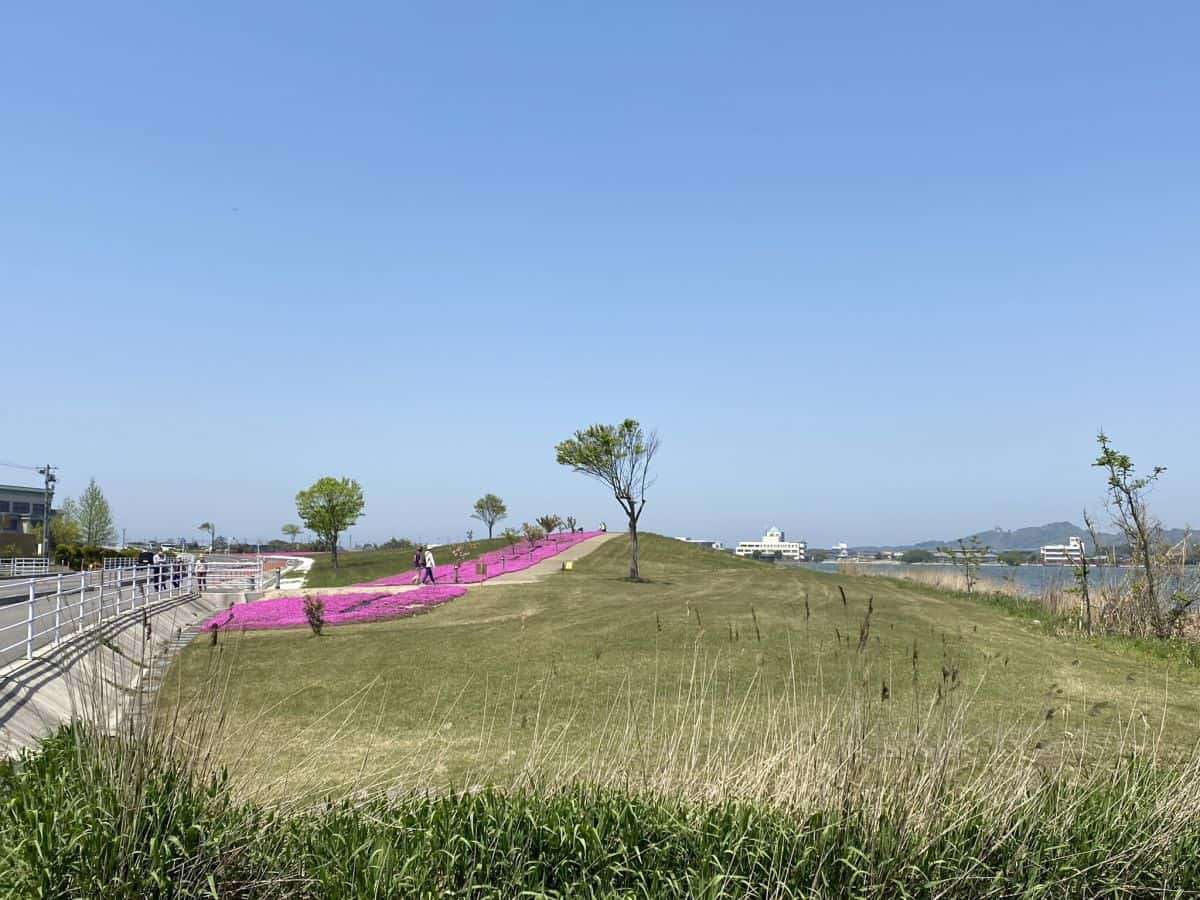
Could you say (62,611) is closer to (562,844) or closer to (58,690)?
(58,690)

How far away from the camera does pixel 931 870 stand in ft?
16.3

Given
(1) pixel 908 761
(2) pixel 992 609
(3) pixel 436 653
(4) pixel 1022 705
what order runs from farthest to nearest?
(2) pixel 992 609 → (3) pixel 436 653 → (4) pixel 1022 705 → (1) pixel 908 761

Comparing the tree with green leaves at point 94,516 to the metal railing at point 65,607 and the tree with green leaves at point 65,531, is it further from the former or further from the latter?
the metal railing at point 65,607

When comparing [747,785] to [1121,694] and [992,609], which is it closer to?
[1121,694]

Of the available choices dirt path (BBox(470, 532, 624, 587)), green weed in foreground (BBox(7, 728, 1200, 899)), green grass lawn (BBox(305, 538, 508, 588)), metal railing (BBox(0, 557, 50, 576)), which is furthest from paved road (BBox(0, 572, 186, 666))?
metal railing (BBox(0, 557, 50, 576))

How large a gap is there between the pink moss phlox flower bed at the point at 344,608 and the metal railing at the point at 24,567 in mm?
33335

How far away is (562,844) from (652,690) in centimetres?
791

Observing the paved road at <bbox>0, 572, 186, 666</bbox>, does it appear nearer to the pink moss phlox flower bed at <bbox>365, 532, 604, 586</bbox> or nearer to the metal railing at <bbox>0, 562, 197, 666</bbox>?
the metal railing at <bbox>0, 562, 197, 666</bbox>

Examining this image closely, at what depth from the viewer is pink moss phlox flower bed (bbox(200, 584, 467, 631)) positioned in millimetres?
21594

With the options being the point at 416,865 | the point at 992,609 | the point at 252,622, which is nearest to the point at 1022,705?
the point at 416,865

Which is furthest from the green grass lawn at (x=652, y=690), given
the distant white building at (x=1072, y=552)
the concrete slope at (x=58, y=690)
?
the distant white building at (x=1072, y=552)

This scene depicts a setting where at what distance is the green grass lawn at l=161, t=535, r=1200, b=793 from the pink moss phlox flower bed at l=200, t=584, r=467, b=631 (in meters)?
1.30

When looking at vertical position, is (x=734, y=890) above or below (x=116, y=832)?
below

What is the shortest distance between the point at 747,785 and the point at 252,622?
19.2 m
